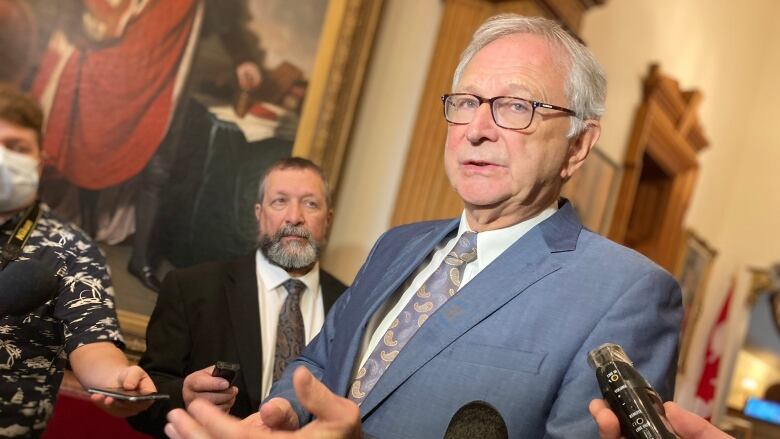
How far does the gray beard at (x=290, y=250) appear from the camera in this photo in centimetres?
403

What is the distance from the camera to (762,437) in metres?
14.0

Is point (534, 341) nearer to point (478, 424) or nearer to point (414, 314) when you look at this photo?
point (414, 314)

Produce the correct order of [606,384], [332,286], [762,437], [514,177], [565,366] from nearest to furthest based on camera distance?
[606,384]
[565,366]
[514,177]
[332,286]
[762,437]

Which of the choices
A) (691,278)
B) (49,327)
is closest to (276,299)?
(49,327)

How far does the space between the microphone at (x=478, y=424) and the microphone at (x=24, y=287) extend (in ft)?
5.52

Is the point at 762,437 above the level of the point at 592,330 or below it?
below

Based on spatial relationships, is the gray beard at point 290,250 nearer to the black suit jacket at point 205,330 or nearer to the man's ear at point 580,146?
the black suit jacket at point 205,330

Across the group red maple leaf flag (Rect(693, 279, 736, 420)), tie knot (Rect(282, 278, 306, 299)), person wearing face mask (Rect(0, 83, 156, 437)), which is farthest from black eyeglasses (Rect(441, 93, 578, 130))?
red maple leaf flag (Rect(693, 279, 736, 420))

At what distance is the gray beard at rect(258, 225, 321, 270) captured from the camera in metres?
4.03

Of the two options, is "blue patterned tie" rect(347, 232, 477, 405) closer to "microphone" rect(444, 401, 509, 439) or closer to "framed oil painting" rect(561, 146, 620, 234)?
"microphone" rect(444, 401, 509, 439)

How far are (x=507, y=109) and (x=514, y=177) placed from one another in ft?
0.62

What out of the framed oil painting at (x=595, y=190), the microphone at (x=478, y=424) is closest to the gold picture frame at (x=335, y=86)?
the framed oil painting at (x=595, y=190)

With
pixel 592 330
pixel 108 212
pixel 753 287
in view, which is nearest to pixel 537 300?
pixel 592 330

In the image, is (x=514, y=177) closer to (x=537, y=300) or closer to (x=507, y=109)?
(x=507, y=109)
